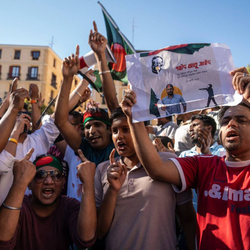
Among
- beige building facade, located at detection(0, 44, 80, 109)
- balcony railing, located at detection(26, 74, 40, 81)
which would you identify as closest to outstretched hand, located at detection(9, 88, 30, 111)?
beige building facade, located at detection(0, 44, 80, 109)

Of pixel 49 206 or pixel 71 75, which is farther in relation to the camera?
pixel 71 75

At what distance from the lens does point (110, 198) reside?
2148mm

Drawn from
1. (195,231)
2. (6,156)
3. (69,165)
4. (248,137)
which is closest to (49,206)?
(6,156)

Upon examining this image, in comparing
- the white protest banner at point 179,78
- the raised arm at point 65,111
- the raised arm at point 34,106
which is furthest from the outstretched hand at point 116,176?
the raised arm at point 34,106

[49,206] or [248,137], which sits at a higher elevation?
[248,137]

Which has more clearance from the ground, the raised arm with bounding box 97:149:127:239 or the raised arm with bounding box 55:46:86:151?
the raised arm with bounding box 55:46:86:151

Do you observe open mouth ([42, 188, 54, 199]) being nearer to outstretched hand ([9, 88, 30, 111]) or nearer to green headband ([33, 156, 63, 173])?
green headband ([33, 156, 63, 173])

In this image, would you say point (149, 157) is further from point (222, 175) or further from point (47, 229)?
point (47, 229)

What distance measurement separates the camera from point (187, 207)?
A: 7.43 ft

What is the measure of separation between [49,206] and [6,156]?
1.97 ft

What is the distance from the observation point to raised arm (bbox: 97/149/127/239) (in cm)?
215

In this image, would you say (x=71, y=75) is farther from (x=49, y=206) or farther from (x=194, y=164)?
(x=194, y=164)

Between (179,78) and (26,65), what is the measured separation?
43.8 metres

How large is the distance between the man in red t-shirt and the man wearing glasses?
586 millimetres
